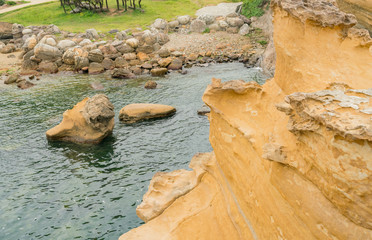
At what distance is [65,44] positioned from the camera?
3456 centimetres

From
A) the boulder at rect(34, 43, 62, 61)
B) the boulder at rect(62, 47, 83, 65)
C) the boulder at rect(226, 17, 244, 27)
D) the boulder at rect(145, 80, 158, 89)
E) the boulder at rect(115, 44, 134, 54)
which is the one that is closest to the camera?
the boulder at rect(145, 80, 158, 89)

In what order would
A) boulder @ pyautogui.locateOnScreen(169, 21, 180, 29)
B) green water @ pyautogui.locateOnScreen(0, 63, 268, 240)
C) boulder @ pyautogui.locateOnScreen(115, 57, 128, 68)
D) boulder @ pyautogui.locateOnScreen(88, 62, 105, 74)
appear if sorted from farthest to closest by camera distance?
boulder @ pyautogui.locateOnScreen(169, 21, 180, 29) < boulder @ pyautogui.locateOnScreen(115, 57, 128, 68) < boulder @ pyautogui.locateOnScreen(88, 62, 105, 74) < green water @ pyautogui.locateOnScreen(0, 63, 268, 240)

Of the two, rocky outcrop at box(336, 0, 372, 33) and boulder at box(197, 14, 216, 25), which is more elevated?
rocky outcrop at box(336, 0, 372, 33)

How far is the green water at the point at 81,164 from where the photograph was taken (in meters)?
10.6

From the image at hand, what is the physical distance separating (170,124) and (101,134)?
3.96 m

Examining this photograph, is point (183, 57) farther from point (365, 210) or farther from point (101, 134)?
point (365, 210)

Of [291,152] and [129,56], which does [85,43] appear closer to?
[129,56]

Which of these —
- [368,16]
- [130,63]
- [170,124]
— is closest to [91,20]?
[130,63]

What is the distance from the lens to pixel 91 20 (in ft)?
151

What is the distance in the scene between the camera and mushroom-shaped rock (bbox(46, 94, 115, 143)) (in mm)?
16078

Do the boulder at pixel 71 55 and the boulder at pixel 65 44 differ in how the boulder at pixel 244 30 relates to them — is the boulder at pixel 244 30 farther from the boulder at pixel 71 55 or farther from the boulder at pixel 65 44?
the boulder at pixel 65 44

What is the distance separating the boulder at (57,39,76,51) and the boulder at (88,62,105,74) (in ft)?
20.4

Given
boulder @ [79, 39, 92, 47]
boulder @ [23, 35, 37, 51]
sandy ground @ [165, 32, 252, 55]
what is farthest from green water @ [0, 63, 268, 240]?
boulder @ [23, 35, 37, 51]

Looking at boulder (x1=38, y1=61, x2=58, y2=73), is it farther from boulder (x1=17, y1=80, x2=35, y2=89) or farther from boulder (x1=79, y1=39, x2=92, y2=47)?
boulder (x1=79, y1=39, x2=92, y2=47)
